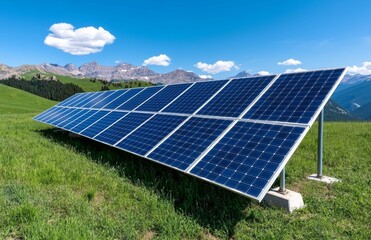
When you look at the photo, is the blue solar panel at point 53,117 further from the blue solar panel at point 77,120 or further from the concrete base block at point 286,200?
the concrete base block at point 286,200

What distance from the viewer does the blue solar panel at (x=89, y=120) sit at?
48.0ft

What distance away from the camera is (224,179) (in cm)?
629

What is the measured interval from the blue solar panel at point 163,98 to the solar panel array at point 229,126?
0.24 ft

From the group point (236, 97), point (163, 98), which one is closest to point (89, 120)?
point (163, 98)

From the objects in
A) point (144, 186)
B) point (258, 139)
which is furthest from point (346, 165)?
point (144, 186)

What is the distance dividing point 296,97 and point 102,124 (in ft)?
29.8

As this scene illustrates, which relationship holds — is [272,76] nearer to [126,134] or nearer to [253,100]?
[253,100]

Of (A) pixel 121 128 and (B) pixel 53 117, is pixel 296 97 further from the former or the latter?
(B) pixel 53 117

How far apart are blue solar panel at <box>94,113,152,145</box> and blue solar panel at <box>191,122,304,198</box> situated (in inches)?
195

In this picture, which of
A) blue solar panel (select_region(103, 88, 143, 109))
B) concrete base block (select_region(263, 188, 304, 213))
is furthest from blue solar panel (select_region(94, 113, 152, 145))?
concrete base block (select_region(263, 188, 304, 213))

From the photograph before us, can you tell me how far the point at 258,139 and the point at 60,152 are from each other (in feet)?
30.0

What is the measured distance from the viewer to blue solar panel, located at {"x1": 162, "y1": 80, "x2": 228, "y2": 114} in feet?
37.6

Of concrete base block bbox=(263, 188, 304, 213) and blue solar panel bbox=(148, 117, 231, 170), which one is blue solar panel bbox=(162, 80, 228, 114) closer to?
blue solar panel bbox=(148, 117, 231, 170)

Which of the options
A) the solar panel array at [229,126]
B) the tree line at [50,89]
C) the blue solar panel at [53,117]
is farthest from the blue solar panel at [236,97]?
the tree line at [50,89]
